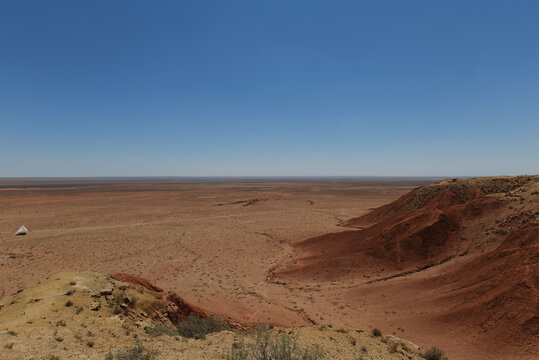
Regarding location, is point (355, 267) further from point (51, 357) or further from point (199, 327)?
point (51, 357)

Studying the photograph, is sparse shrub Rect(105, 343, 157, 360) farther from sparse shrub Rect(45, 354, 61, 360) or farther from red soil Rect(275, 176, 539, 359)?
red soil Rect(275, 176, 539, 359)

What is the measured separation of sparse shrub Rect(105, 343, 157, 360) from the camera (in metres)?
5.02

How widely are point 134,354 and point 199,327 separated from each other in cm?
278

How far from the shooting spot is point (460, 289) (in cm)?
1155

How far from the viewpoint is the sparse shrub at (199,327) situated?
23.8ft

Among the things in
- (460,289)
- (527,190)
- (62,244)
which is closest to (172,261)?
(62,244)

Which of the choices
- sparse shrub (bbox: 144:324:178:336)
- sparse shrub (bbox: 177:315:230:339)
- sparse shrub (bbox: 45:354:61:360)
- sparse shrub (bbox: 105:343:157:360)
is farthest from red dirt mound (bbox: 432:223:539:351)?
sparse shrub (bbox: 45:354:61:360)

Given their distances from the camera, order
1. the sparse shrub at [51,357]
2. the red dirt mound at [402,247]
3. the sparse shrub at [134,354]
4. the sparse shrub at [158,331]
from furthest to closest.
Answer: the red dirt mound at [402,247], the sparse shrub at [158,331], the sparse shrub at [134,354], the sparse shrub at [51,357]

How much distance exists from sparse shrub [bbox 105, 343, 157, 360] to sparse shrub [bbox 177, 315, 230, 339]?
5.53ft

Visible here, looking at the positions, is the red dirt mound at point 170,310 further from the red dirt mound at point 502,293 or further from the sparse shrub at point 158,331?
the red dirt mound at point 502,293

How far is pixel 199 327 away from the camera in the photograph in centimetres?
774

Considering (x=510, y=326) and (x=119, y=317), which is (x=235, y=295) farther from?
(x=510, y=326)

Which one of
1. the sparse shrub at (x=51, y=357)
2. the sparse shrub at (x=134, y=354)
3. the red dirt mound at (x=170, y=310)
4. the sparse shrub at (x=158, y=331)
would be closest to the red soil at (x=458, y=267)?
the red dirt mound at (x=170, y=310)

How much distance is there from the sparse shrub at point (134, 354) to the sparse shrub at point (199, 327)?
1.69 m
